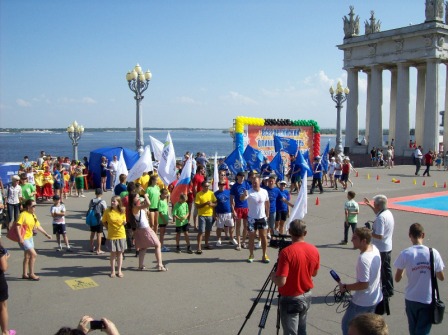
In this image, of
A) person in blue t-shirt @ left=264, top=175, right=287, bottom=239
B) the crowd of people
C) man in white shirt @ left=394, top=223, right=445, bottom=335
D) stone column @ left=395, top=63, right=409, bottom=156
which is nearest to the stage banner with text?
the crowd of people

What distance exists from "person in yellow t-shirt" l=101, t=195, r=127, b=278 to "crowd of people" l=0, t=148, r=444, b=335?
0.06 feet

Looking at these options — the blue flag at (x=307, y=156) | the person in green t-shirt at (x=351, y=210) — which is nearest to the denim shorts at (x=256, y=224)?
the person in green t-shirt at (x=351, y=210)

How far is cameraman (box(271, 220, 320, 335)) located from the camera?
15.8 ft

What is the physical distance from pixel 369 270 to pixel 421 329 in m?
0.91

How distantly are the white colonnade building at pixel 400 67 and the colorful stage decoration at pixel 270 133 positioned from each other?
1849 centimetres

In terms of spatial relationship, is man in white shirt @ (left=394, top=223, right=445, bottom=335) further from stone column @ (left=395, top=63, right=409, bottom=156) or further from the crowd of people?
stone column @ (left=395, top=63, right=409, bottom=156)

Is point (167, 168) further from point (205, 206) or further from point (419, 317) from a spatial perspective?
point (419, 317)

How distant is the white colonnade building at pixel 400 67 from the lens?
35.7 m

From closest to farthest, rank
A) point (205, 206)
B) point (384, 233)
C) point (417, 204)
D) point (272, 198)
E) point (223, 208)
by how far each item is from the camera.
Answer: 1. point (384, 233)
2. point (205, 206)
3. point (272, 198)
4. point (223, 208)
5. point (417, 204)

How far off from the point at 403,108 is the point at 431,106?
260cm

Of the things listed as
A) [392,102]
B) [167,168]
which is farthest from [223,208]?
[392,102]

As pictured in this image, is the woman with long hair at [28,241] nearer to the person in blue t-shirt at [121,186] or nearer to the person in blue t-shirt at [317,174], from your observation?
the person in blue t-shirt at [121,186]

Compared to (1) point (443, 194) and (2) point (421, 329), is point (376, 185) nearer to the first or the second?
(1) point (443, 194)

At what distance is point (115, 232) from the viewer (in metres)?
8.30
